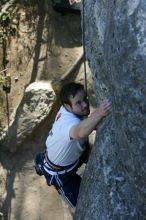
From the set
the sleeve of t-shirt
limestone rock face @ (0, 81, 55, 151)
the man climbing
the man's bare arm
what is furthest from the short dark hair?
limestone rock face @ (0, 81, 55, 151)

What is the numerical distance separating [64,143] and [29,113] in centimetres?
241

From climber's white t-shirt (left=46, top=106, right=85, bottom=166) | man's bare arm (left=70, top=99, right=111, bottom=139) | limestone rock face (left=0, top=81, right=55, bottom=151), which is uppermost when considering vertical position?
man's bare arm (left=70, top=99, right=111, bottom=139)

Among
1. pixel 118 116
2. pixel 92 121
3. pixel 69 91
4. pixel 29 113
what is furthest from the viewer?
pixel 29 113

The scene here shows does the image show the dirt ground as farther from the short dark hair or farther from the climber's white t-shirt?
the short dark hair

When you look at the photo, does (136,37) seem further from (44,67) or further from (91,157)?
(44,67)

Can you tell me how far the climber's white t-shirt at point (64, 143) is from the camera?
350 centimetres

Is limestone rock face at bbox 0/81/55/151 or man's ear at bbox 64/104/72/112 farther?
limestone rock face at bbox 0/81/55/151

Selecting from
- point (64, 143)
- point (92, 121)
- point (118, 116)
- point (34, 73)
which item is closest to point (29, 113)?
point (34, 73)

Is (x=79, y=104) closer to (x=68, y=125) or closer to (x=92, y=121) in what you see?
(x=68, y=125)

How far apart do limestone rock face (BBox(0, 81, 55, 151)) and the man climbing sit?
2.04 meters

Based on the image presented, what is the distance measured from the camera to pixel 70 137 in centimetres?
347

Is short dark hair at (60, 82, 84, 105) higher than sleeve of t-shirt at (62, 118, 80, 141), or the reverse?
short dark hair at (60, 82, 84, 105)

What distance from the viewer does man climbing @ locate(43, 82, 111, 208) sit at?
10.8 feet

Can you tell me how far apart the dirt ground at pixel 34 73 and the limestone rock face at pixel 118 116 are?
7.28 ft
